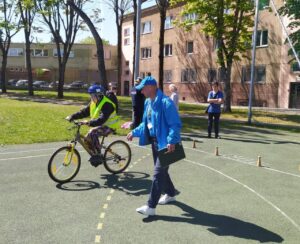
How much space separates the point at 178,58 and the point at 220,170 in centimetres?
4023

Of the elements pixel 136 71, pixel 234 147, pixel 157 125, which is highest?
pixel 136 71

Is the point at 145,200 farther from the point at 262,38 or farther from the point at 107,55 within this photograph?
→ the point at 107,55

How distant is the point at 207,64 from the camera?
147ft

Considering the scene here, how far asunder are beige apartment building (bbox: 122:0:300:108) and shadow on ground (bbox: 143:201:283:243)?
27.4 meters

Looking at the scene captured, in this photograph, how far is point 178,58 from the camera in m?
49.2

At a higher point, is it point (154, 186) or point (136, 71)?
point (136, 71)

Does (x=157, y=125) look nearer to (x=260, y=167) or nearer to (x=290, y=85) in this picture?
(x=260, y=167)

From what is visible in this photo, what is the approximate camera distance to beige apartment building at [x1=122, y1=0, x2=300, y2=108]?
36656 mm

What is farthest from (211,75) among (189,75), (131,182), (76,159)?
(76,159)

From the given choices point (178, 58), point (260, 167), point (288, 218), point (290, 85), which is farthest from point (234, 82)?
point (288, 218)

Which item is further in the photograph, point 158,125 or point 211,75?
point 211,75

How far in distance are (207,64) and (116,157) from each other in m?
36.8

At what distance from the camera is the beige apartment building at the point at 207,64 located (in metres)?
36.7

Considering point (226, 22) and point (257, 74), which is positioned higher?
point (226, 22)
